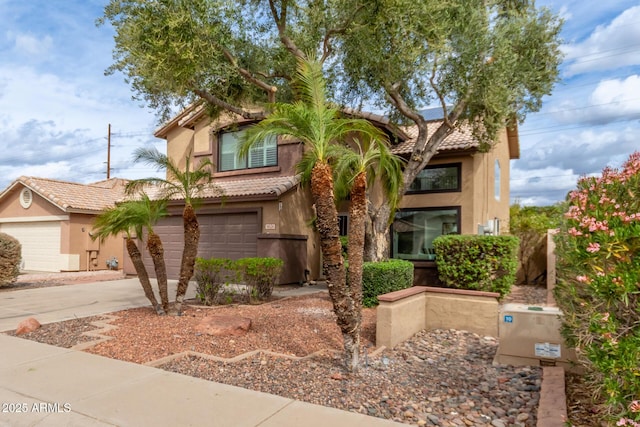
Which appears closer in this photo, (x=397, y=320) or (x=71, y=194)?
(x=397, y=320)

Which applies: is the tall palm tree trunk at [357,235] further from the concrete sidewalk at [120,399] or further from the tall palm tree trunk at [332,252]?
the concrete sidewalk at [120,399]

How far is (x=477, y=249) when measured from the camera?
10.5m

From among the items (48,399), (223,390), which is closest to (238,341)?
(223,390)

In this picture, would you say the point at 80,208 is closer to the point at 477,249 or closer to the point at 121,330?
the point at 121,330

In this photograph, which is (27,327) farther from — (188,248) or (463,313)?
(463,313)

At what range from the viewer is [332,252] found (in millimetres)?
5348

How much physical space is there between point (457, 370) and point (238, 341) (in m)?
3.36

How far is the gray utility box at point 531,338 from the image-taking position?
221 inches

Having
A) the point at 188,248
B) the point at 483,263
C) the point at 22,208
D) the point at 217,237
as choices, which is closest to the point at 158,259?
the point at 188,248

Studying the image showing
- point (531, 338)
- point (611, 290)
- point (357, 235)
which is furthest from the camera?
point (531, 338)

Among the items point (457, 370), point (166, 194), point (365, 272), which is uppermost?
Answer: point (166, 194)

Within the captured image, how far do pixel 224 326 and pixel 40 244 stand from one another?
1896 centimetres

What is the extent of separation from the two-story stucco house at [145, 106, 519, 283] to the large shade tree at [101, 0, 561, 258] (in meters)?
1.79

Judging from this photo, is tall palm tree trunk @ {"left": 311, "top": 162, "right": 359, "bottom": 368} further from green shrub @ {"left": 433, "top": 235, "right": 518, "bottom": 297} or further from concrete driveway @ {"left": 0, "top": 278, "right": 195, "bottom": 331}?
concrete driveway @ {"left": 0, "top": 278, "right": 195, "bottom": 331}
